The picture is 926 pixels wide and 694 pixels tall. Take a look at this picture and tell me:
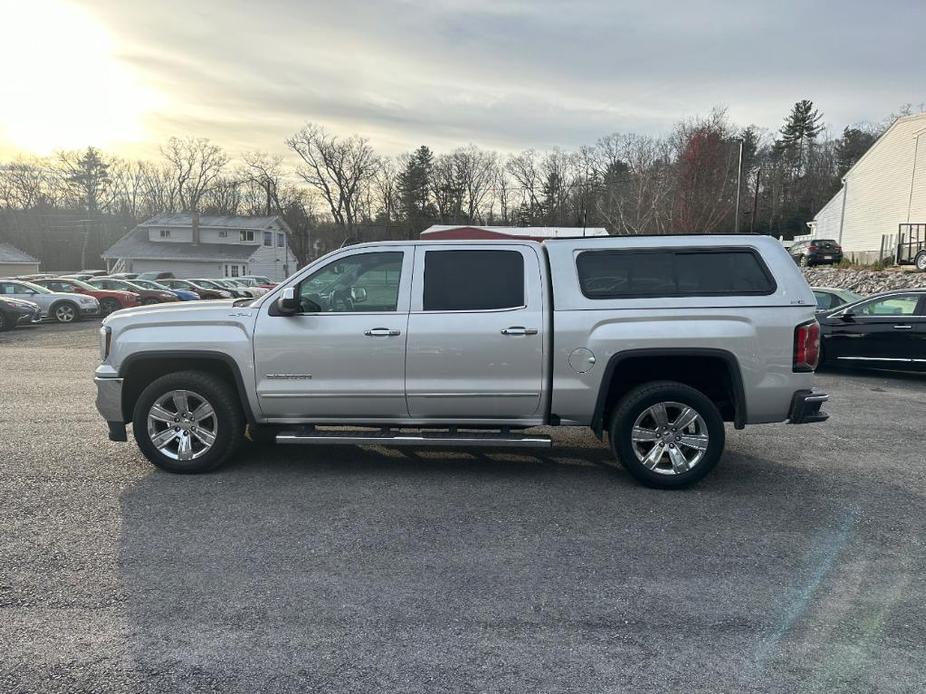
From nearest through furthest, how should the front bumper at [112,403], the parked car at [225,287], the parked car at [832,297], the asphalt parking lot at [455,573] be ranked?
the asphalt parking lot at [455,573]
the front bumper at [112,403]
the parked car at [832,297]
the parked car at [225,287]

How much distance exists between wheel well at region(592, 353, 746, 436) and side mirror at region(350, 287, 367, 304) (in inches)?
83.1

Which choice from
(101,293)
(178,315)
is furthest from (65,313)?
(178,315)

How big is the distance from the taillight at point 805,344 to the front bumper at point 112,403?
A: 18.3ft

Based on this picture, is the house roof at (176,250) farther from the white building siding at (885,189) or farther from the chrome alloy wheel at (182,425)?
the chrome alloy wheel at (182,425)

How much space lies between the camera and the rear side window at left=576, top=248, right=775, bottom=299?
5.13 meters

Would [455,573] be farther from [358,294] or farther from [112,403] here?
[112,403]

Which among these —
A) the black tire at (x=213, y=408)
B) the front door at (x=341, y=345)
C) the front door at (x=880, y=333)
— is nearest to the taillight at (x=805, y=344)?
the front door at (x=341, y=345)

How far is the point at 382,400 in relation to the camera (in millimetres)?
5273

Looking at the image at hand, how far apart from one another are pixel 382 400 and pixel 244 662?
260cm

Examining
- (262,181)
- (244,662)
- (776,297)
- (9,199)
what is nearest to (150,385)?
(244,662)

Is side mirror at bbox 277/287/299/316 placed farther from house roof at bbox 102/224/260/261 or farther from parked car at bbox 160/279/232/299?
house roof at bbox 102/224/260/261

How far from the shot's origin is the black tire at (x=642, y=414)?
507 cm

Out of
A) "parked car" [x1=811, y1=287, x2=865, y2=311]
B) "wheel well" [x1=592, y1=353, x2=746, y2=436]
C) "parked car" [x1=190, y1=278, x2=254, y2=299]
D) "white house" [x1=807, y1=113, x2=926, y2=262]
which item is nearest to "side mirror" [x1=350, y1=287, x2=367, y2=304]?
"wheel well" [x1=592, y1=353, x2=746, y2=436]

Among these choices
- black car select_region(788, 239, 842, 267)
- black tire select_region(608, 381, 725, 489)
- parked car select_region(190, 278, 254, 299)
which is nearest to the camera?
black tire select_region(608, 381, 725, 489)
